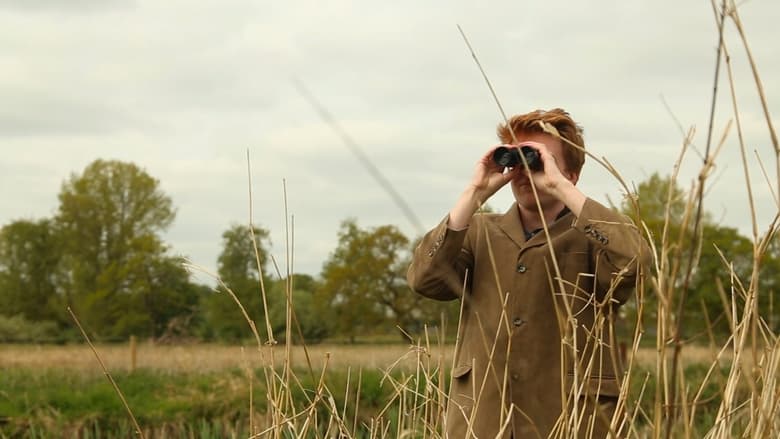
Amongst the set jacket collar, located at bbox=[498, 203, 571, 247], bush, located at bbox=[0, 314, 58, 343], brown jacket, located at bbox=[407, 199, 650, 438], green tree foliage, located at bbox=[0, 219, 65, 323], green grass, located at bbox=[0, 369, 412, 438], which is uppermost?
green tree foliage, located at bbox=[0, 219, 65, 323]

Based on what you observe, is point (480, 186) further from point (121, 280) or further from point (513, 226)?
point (121, 280)

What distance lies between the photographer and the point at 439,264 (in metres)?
2.50

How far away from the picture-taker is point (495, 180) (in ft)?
8.05

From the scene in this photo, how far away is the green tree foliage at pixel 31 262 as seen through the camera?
4781 cm

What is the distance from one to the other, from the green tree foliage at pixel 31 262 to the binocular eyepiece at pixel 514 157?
47.9 meters

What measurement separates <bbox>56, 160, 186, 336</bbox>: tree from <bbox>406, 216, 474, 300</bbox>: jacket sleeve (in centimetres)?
3807

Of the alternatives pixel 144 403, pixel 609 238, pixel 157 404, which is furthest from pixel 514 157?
pixel 144 403

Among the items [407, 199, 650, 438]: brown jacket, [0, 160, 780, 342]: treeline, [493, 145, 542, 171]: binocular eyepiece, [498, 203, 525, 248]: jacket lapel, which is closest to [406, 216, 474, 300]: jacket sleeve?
[407, 199, 650, 438]: brown jacket

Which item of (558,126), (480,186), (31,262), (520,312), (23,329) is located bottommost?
(520,312)

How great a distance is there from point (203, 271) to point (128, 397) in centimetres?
798

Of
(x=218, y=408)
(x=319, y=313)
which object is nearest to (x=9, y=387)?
(x=218, y=408)

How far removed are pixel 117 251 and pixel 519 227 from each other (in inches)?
1846

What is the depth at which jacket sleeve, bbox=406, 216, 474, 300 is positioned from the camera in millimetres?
2506

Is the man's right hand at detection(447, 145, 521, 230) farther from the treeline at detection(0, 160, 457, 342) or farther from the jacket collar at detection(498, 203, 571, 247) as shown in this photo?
the treeline at detection(0, 160, 457, 342)
